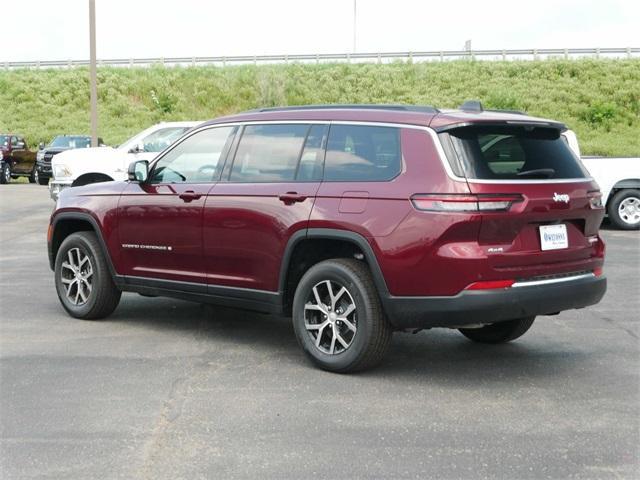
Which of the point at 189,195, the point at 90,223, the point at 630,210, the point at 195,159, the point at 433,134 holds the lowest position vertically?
the point at 630,210

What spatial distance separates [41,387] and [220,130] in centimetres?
249

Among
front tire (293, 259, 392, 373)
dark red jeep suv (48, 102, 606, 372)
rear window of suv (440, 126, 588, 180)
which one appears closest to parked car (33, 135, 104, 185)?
dark red jeep suv (48, 102, 606, 372)

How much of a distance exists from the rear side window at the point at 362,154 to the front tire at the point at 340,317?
1.91 feet

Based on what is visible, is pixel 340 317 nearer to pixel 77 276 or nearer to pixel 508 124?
pixel 508 124

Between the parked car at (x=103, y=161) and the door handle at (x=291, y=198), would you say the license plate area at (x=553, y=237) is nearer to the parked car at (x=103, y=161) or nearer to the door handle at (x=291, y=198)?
the door handle at (x=291, y=198)

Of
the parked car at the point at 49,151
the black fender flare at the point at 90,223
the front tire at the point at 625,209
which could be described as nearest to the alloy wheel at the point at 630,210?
the front tire at the point at 625,209

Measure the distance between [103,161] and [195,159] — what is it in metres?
10.1

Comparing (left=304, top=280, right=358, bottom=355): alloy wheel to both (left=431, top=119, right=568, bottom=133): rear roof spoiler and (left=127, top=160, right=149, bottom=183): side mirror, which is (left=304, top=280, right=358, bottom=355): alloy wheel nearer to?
(left=431, top=119, right=568, bottom=133): rear roof spoiler

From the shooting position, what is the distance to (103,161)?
17.3 metres

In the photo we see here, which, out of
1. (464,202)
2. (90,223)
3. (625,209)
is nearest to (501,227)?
(464,202)

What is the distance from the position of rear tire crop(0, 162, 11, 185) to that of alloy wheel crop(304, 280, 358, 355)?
2771cm

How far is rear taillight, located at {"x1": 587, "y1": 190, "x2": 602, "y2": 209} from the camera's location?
6.55m

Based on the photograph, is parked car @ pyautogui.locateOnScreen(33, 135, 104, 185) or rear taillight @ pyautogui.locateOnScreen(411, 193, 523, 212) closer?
rear taillight @ pyautogui.locateOnScreen(411, 193, 523, 212)

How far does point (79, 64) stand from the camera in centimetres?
6494
